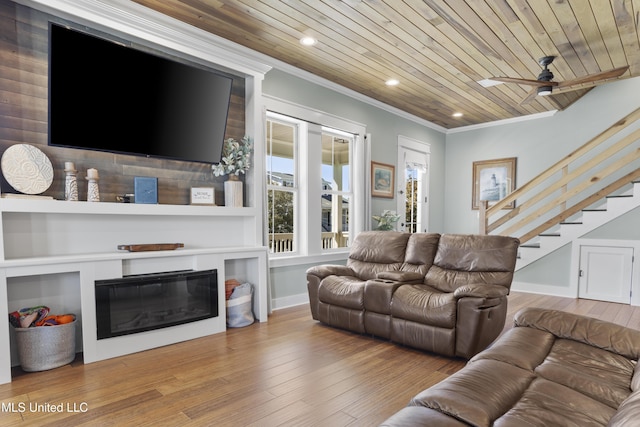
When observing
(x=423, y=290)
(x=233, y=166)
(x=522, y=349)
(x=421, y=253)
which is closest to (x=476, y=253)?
(x=421, y=253)

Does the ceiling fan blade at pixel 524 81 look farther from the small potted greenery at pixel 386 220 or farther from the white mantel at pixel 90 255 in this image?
the white mantel at pixel 90 255

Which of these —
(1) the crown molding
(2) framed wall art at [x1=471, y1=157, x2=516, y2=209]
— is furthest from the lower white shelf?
(2) framed wall art at [x1=471, y1=157, x2=516, y2=209]

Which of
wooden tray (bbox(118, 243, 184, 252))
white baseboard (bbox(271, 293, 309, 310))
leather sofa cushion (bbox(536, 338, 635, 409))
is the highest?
wooden tray (bbox(118, 243, 184, 252))

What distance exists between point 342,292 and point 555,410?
2232 millimetres

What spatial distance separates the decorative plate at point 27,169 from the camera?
2549mm

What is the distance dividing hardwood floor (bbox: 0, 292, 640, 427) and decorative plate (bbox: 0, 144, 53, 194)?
1.32 meters

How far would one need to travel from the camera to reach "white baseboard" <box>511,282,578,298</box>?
5072 millimetres

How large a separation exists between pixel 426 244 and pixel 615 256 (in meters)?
3.02

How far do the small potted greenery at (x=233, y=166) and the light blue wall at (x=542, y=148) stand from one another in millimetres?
4497

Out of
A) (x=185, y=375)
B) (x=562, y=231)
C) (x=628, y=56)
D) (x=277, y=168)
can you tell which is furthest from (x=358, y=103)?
(x=185, y=375)

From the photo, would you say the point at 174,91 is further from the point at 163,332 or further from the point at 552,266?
the point at 552,266

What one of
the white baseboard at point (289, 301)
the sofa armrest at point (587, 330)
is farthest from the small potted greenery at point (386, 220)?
the sofa armrest at point (587, 330)

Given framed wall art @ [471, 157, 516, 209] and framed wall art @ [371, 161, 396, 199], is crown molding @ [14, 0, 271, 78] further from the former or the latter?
framed wall art @ [471, 157, 516, 209]

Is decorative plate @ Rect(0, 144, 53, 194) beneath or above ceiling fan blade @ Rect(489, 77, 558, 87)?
beneath
